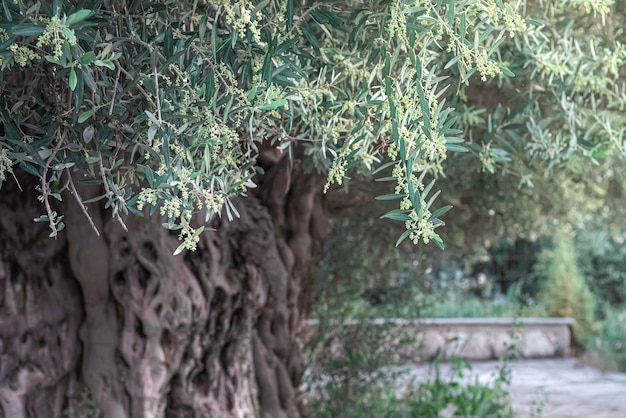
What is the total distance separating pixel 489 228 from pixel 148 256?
361cm

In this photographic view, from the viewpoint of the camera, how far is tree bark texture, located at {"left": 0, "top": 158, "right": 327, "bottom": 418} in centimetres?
393

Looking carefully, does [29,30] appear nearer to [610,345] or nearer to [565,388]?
[565,388]

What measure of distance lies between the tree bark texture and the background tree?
0.01m

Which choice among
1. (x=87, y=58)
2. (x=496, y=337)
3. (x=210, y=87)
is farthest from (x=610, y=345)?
(x=87, y=58)

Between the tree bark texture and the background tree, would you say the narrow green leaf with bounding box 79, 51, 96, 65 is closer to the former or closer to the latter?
the background tree

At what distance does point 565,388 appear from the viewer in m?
10.4

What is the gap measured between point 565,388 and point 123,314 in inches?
306

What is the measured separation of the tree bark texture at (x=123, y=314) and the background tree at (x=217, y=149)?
0.03 ft

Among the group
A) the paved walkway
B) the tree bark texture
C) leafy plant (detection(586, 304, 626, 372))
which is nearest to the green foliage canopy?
the tree bark texture

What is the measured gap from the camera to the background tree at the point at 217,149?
6.49ft

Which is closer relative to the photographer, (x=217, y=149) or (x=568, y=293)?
(x=217, y=149)

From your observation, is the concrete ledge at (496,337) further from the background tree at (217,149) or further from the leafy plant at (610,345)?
the background tree at (217,149)

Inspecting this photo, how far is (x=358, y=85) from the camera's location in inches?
104

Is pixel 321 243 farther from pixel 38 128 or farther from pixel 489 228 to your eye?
pixel 38 128
